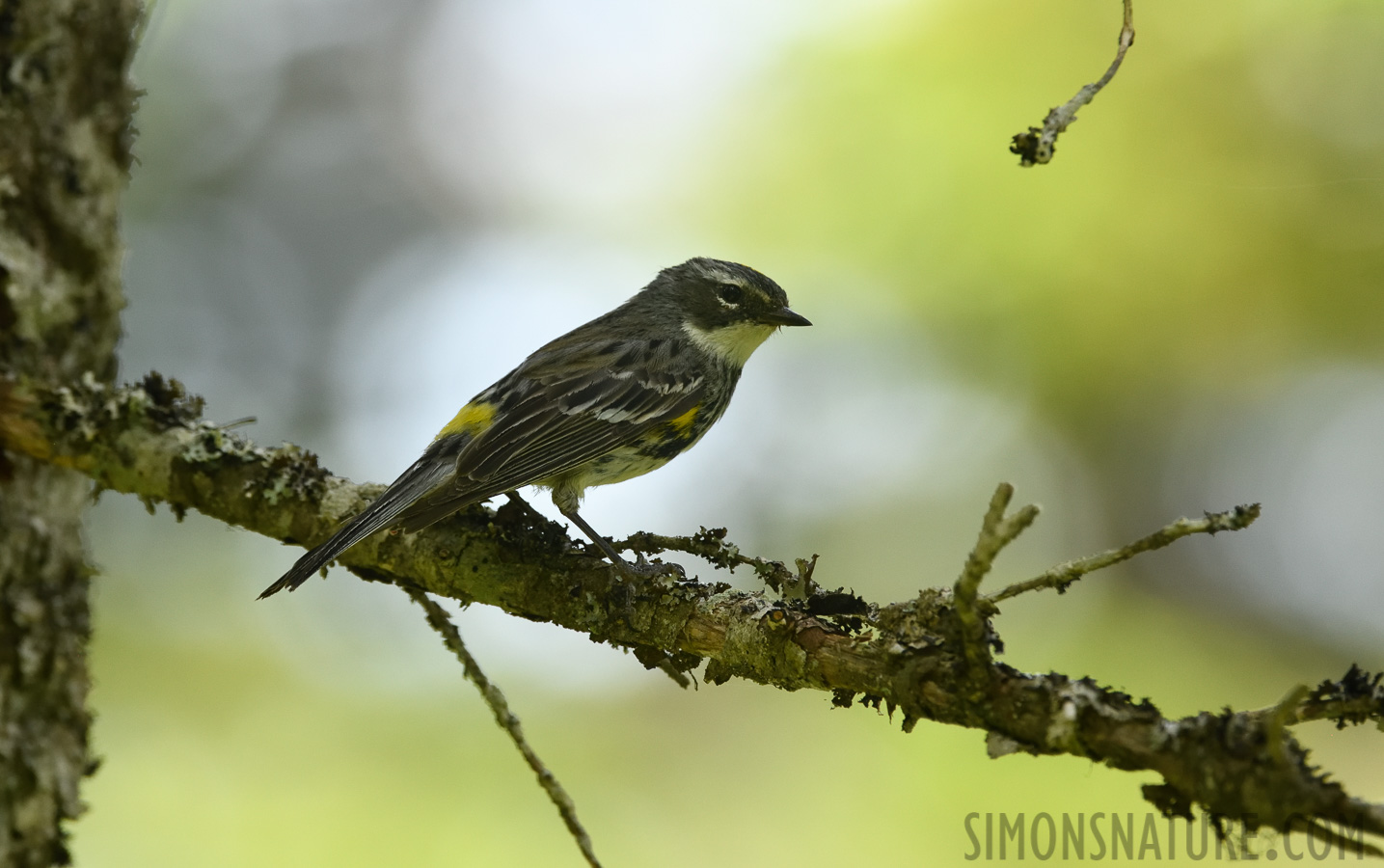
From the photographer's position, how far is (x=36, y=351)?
3715mm

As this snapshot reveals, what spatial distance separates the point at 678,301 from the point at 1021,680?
181 inches

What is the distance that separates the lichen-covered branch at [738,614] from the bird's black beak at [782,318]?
2485 mm

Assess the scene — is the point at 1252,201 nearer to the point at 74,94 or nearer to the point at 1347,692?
the point at 1347,692

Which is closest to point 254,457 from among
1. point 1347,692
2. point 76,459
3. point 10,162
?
point 76,459

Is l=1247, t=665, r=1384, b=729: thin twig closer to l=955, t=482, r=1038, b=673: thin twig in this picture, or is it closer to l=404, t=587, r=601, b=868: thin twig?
l=955, t=482, r=1038, b=673: thin twig

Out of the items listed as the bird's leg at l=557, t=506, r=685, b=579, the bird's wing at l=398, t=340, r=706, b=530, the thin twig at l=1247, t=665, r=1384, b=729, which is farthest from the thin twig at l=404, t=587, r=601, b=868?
the thin twig at l=1247, t=665, r=1384, b=729

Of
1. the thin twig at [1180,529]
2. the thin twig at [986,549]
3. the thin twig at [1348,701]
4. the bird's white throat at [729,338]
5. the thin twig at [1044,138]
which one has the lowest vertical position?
the thin twig at [1348,701]

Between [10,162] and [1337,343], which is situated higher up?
[1337,343]

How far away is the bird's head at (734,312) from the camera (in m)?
6.53

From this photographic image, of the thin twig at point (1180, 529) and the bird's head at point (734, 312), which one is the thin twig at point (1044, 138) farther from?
the bird's head at point (734, 312)

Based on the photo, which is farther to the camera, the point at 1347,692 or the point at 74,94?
the point at 74,94

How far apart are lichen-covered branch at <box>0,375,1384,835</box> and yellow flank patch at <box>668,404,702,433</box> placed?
145cm

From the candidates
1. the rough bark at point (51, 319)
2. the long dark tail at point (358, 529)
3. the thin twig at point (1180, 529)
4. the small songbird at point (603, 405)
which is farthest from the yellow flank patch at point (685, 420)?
the thin twig at point (1180, 529)

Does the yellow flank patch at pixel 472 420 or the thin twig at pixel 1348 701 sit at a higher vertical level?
the yellow flank patch at pixel 472 420
